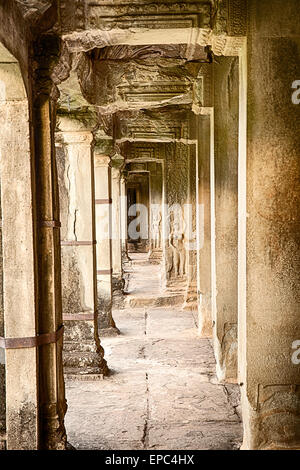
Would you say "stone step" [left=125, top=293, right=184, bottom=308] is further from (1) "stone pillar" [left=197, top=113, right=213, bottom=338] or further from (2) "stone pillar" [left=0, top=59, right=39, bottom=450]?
(2) "stone pillar" [left=0, top=59, right=39, bottom=450]

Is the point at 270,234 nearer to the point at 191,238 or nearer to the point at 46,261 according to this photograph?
the point at 46,261

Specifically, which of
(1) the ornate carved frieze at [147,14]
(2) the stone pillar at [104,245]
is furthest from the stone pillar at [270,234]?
(2) the stone pillar at [104,245]

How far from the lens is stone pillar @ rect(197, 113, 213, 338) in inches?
301

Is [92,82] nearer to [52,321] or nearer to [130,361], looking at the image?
[52,321]

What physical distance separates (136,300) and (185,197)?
2475 mm

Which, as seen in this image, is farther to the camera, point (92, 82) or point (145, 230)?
point (145, 230)

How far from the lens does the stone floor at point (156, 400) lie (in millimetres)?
4273

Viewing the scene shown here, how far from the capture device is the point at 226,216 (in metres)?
5.89

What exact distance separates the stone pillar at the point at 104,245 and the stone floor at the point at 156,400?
0.41m

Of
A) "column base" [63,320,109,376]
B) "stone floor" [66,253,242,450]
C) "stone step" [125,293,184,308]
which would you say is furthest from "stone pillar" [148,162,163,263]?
"column base" [63,320,109,376]

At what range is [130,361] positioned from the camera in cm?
668

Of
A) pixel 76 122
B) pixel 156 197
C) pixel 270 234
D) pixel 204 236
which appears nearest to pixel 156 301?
pixel 204 236

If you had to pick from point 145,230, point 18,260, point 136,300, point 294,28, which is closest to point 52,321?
point 18,260

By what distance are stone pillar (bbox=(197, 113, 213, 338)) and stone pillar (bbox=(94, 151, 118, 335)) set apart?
145 centimetres
